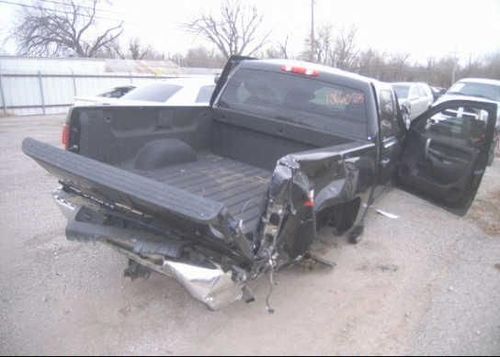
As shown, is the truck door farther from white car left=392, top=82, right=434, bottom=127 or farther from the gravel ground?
white car left=392, top=82, right=434, bottom=127

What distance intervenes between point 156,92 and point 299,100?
4.52 metres

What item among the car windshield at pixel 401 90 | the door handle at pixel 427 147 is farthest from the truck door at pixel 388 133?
the car windshield at pixel 401 90

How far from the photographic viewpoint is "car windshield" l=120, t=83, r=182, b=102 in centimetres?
823

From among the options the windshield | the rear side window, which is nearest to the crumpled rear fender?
the windshield

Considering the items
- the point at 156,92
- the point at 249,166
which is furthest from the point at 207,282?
the point at 156,92

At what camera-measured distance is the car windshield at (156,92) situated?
823 cm

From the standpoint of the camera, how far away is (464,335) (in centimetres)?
320

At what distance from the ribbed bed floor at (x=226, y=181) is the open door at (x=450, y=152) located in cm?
214

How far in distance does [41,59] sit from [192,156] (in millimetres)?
19138

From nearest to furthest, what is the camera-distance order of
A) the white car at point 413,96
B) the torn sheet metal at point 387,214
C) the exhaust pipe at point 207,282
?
the exhaust pipe at point 207,282 → the torn sheet metal at point 387,214 → the white car at point 413,96

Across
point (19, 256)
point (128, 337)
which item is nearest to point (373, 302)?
point (128, 337)

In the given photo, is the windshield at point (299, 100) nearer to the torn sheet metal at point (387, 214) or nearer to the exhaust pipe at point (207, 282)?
the torn sheet metal at point (387, 214)

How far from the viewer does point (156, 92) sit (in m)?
8.45

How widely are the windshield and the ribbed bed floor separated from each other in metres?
0.69
